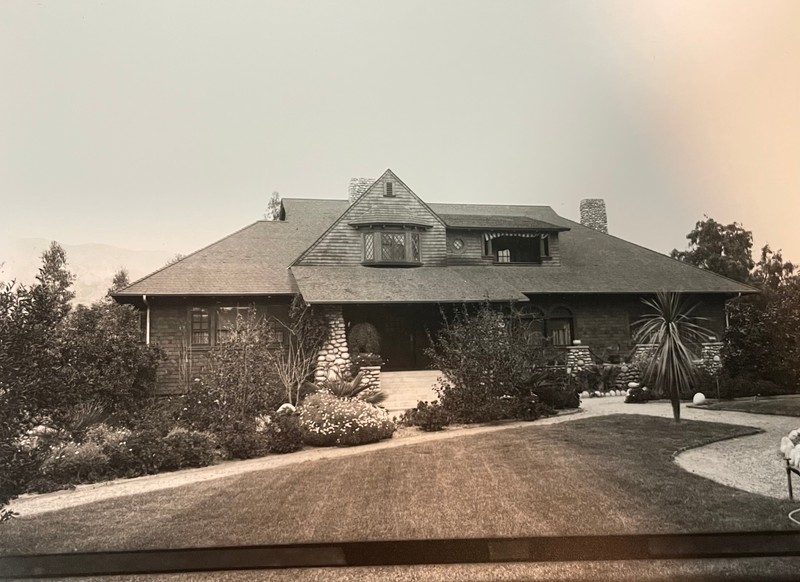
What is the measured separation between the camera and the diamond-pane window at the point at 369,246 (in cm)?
1348

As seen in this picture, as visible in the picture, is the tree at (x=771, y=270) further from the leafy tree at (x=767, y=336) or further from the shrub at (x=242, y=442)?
the shrub at (x=242, y=442)

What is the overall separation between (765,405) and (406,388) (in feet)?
22.1

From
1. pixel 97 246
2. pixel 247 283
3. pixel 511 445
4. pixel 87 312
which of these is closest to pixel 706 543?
pixel 511 445

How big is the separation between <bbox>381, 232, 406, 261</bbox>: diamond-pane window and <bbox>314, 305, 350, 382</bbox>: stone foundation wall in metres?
2.18

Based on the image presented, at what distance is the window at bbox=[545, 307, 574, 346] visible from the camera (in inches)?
515

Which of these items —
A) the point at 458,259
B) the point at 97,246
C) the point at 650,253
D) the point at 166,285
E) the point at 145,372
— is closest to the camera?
the point at 97,246

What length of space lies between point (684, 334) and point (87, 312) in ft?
23.6

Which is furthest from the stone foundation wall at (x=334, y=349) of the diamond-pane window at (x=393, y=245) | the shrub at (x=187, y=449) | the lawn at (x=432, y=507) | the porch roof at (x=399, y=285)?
the lawn at (x=432, y=507)

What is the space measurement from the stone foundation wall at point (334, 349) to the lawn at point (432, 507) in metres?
6.62

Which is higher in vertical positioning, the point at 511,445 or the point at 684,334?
the point at 684,334

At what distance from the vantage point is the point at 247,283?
12688 millimetres

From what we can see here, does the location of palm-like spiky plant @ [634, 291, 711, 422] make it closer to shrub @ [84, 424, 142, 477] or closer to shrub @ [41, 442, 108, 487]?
shrub @ [84, 424, 142, 477]

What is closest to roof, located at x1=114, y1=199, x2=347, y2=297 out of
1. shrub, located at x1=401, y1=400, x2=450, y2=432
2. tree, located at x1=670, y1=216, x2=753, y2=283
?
shrub, located at x1=401, y1=400, x2=450, y2=432

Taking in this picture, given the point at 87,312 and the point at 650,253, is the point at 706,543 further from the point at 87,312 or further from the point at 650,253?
the point at 87,312
